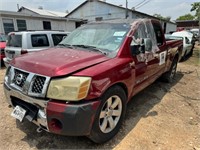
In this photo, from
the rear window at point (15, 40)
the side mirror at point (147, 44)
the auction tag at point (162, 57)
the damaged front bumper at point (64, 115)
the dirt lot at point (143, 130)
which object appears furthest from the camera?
the rear window at point (15, 40)

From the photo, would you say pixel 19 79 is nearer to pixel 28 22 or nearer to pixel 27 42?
pixel 27 42

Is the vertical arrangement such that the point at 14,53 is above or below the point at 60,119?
above

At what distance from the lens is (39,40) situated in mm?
6586

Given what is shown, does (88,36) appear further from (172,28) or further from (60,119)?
(172,28)

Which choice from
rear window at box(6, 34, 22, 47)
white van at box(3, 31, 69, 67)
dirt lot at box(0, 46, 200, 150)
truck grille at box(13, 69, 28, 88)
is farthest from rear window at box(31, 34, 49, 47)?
truck grille at box(13, 69, 28, 88)

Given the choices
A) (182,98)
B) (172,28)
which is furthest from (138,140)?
(172,28)

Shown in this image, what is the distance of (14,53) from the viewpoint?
20.6ft

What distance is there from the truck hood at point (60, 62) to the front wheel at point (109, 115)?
1.68 feet

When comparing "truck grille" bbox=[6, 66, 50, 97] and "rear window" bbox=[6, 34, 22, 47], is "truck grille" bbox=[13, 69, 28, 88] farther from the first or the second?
"rear window" bbox=[6, 34, 22, 47]

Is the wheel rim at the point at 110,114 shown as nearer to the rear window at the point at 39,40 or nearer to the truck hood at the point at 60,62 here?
the truck hood at the point at 60,62

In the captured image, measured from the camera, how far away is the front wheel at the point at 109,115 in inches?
99.3

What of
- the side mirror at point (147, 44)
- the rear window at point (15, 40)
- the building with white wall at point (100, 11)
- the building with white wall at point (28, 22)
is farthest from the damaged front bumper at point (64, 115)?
the building with white wall at point (100, 11)

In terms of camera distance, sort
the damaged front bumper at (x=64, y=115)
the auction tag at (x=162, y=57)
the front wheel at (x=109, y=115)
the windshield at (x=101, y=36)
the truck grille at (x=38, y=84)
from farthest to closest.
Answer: the auction tag at (x=162, y=57)
the windshield at (x=101, y=36)
the front wheel at (x=109, y=115)
the truck grille at (x=38, y=84)
the damaged front bumper at (x=64, y=115)

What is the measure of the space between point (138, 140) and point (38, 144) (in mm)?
1536
